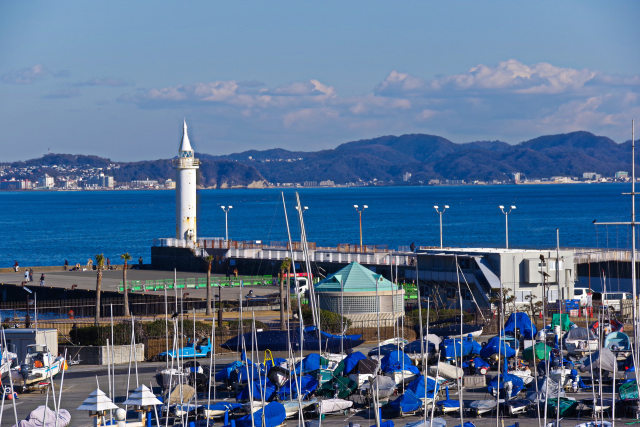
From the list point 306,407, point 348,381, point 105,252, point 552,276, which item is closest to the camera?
point 306,407

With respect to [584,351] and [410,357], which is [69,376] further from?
[584,351]

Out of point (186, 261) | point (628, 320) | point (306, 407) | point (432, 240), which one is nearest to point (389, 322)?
point (628, 320)

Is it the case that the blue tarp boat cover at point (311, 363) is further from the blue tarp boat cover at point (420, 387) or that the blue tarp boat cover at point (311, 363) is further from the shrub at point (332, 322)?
the shrub at point (332, 322)

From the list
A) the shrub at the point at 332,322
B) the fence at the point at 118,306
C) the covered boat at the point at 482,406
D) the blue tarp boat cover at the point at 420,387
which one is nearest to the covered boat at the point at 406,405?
the blue tarp boat cover at the point at 420,387

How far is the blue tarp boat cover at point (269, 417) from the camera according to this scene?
24.2 meters

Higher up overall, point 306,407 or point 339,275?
point 339,275

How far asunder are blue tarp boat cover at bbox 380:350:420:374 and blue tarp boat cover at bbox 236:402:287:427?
20.7 feet

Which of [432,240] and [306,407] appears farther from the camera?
[432,240]

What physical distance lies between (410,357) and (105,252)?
10846cm

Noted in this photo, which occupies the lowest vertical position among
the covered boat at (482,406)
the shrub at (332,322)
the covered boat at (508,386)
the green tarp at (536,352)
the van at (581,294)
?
the covered boat at (482,406)

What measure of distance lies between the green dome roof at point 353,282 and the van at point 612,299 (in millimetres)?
9548

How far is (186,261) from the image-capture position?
8044 cm

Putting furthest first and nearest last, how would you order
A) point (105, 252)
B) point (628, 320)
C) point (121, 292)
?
point (105, 252) < point (121, 292) < point (628, 320)

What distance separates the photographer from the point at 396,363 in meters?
30.5
